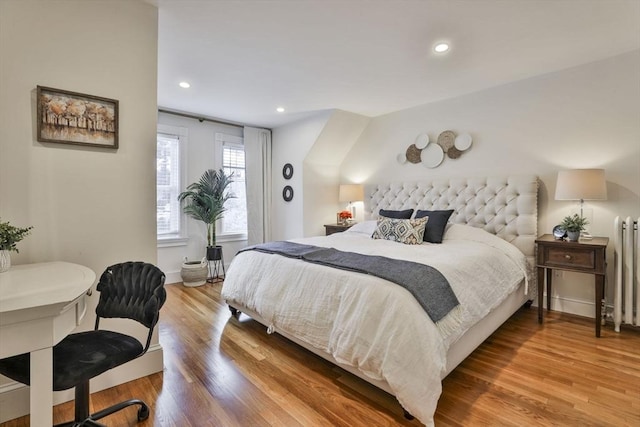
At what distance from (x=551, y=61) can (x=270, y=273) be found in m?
3.34

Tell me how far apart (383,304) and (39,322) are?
1544 mm

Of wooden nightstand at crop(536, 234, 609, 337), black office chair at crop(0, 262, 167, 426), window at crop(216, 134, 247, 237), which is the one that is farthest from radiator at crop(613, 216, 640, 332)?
window at crop(216, 134, 247, 237)

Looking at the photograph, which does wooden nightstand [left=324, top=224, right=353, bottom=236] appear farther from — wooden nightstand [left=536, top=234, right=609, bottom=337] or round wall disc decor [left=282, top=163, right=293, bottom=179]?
wooden nightstand [left=536, top=234, right=609, bottom=337]

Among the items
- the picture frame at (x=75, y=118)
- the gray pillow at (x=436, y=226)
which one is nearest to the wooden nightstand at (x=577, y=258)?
the gray pillow at (x=436, y=226)

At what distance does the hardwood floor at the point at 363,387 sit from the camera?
1.71 meters

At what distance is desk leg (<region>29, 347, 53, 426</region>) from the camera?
1115 mm

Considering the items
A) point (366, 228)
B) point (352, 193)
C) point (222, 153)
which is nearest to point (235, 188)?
point (222, 153)

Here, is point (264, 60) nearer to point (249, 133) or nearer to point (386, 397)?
point (249, 133)

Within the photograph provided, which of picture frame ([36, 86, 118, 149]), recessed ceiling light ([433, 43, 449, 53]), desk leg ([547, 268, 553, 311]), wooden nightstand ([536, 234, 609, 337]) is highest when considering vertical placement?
recessed ceiling light ([433, 43, 449, 53])

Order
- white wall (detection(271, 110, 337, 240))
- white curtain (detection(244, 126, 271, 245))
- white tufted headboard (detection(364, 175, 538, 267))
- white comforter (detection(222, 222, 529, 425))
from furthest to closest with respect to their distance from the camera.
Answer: white curtain (detection(244, 126, 271, 245))
white wall (detection(271, 110, 337, 240))
white tufted headboard (detection(364, 175, 538, 267))
white comforter (detection(222, 222, 529, 425))

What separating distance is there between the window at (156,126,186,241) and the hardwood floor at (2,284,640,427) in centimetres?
217

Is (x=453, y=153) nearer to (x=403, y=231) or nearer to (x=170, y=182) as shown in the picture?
(x=403, y=231)

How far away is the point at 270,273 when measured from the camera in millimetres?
2637

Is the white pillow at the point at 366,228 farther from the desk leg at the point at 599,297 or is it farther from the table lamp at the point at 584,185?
the desk leg at the point at 599,297
